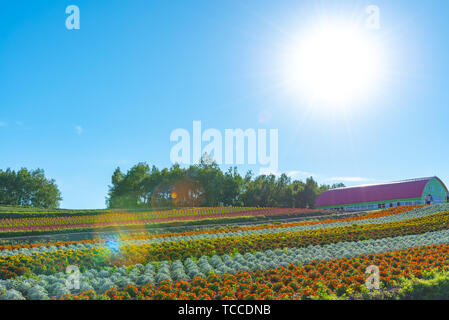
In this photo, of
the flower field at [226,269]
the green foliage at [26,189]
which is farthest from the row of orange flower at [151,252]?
the green foliage at [26,189]

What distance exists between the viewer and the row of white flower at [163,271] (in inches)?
337

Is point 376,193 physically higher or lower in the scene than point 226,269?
higher

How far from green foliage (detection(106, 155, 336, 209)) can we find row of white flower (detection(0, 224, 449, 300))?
4619cm

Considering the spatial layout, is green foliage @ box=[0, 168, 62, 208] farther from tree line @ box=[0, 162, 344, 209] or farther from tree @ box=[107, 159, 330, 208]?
tree @ box=[107, 159, 330, 208]

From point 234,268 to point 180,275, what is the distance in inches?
70.2

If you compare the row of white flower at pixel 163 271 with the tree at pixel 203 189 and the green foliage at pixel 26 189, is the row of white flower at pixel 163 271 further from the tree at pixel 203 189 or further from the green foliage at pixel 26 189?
the green foliage at pixel 26 189

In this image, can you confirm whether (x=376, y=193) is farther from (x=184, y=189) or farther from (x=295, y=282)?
(x=295, y=282)

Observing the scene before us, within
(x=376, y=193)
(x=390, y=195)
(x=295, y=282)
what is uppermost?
(x=376, y=193)

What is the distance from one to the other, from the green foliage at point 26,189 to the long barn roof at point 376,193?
2369 inches

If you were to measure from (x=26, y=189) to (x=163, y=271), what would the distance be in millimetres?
76596

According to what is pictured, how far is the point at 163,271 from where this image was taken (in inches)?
397

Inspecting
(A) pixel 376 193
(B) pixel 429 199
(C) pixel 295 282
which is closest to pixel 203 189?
(A) pixel 376 193

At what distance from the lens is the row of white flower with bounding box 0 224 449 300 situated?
8.57m
